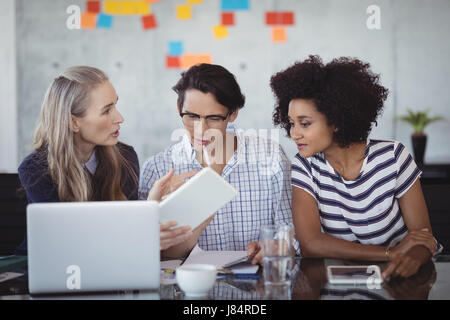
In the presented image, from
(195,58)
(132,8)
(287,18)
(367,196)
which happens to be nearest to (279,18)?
(287,18)

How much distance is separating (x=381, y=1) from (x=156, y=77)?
7.27 ft

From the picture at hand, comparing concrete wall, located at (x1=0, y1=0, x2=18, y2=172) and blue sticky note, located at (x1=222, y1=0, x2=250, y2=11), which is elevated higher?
blue sticky note, located at (x1=222, y1=0, x2=250, y2=11)

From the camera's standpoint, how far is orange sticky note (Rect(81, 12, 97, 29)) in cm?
479

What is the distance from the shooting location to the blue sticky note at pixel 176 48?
15.8 ft

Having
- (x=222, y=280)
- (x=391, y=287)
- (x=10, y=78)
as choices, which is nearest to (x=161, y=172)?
(x=222, y=280)

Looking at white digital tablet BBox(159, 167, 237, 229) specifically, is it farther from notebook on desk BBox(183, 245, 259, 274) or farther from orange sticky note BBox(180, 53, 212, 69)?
orange sticky note BBox(180, 53, 212, 69)

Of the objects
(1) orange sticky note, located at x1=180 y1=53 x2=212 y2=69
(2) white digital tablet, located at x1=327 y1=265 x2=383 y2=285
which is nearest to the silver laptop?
(2) white digital tablet, located at x1=327 y1=265 x2=383 y2=285

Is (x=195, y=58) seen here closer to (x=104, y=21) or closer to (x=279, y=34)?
(x=279, y=34)

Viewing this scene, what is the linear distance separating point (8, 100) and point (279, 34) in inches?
103

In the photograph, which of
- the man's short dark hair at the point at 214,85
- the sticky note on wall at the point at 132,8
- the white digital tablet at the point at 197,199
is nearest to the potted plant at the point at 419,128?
the sticky note on wall at the point at 132,8

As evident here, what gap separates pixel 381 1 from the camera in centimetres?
475

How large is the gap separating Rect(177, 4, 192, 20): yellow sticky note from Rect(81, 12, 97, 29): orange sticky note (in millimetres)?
786

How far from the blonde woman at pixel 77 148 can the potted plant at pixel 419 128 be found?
10.2ft
